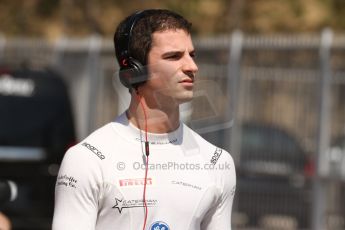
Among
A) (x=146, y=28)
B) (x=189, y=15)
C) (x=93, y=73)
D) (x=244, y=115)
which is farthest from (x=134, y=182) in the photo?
(x=189, y=15)

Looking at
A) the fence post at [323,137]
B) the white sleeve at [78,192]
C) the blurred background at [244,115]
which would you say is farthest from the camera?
the fence post at [323,137]

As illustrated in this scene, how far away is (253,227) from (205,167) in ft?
31.7

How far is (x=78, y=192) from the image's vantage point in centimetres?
423

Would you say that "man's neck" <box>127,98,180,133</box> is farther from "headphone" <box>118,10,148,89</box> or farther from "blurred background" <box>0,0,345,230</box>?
"blurred background" <box>0,0,345,230</box>

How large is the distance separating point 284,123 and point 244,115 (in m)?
0.67

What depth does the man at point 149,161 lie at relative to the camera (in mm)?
4270

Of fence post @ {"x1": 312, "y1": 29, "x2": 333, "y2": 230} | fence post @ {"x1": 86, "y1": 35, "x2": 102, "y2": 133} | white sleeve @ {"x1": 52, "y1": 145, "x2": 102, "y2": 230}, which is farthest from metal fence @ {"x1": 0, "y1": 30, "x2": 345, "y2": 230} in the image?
white sleeve @ {"x1": 52, "y1": 145, "x2": 102, "y2": 230}

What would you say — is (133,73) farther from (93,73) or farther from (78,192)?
(93,73)

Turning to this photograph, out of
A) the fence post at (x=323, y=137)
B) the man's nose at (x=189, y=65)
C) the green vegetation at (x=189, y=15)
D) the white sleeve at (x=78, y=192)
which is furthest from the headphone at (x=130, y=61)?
the green vegetation at (x=189, y=15)

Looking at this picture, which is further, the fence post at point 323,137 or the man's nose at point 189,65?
the fence post at point 323,137

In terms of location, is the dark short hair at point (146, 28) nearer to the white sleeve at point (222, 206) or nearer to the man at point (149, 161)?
the man at point (149, 161)

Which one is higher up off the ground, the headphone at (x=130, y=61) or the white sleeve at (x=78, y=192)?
the headphone at (x=130, y=61)

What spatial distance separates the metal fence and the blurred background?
0.01 m


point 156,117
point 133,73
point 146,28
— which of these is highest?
point 146,28
